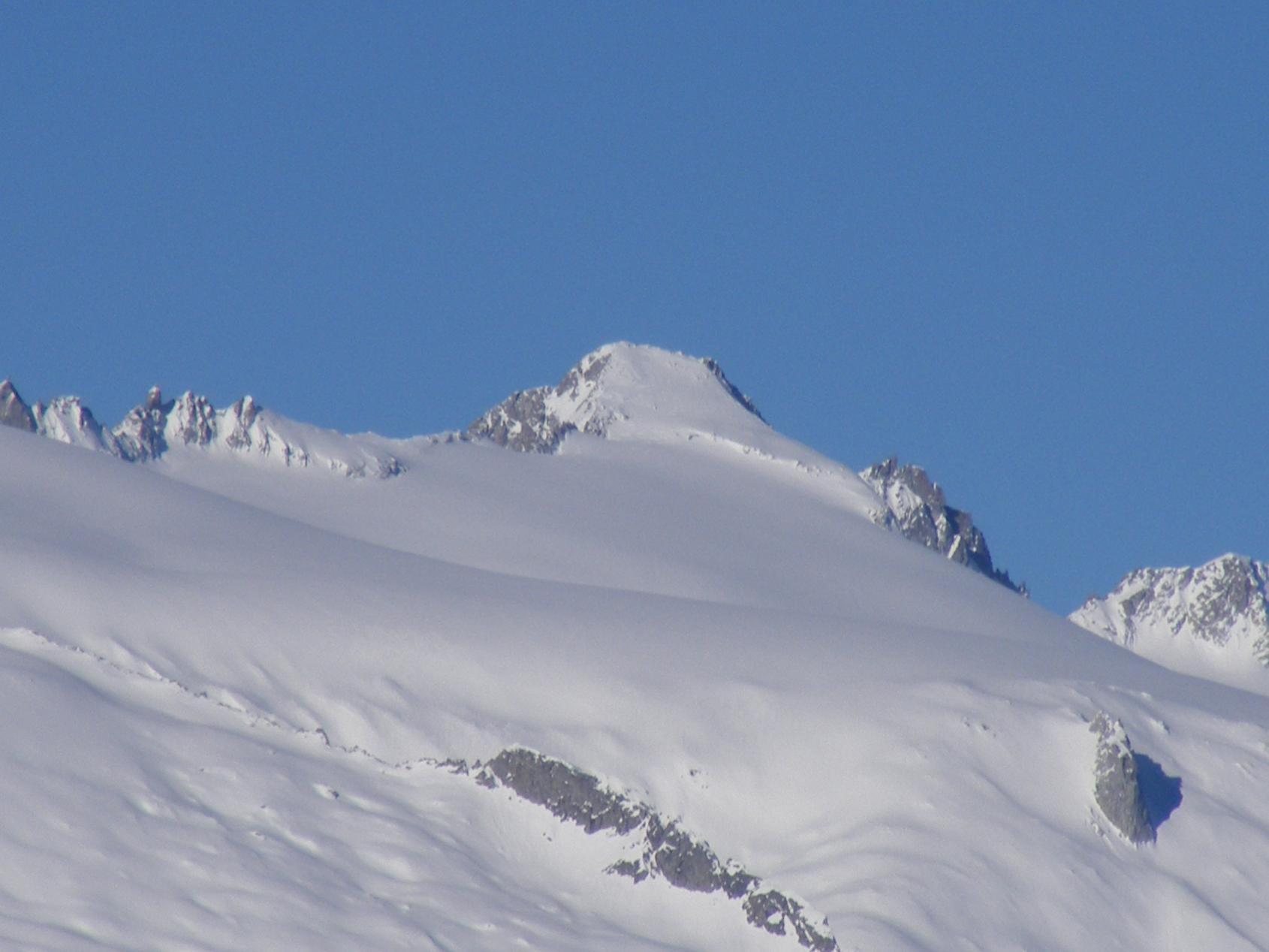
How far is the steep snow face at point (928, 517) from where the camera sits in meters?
175

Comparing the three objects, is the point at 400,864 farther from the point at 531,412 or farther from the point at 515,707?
the point at 531,412

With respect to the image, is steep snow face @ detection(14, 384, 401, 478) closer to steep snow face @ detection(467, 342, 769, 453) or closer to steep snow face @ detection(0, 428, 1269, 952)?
steep snow face @ detection(467, 342, 769, 453)

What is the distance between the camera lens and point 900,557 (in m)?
153

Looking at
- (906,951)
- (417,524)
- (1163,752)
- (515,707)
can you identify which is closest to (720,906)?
(906,951)

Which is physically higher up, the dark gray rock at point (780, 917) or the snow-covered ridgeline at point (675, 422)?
the snow-covered ridgeline at point (675, 422)

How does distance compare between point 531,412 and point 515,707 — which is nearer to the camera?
point 515,707

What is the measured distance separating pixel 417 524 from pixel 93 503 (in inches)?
1287

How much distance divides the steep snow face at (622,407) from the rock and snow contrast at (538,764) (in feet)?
201

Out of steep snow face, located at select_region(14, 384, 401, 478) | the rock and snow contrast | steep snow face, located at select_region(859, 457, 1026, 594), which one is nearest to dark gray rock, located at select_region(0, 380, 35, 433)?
steep snow face, located at select_region(14, 384, 401, 478)

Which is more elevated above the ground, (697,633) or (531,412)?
(531,412)

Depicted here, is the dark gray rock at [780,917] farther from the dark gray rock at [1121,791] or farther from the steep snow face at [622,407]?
the steep snow face at [622,407]

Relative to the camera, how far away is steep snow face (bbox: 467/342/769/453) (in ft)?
593

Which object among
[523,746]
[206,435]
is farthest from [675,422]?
[523,746]

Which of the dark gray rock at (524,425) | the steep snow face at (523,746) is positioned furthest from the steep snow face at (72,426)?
the steep snow face at (523,746)
